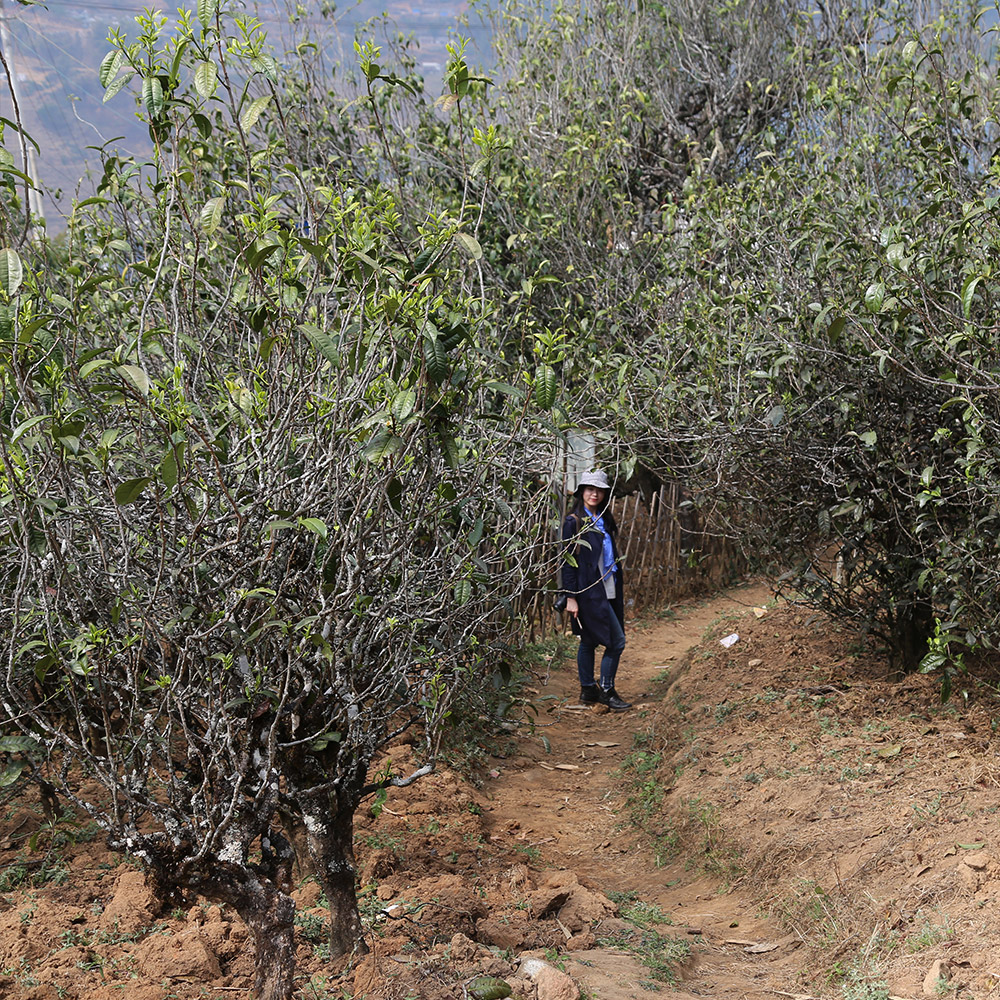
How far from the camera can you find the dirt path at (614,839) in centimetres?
331

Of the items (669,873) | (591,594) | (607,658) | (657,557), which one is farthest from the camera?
(657,557)

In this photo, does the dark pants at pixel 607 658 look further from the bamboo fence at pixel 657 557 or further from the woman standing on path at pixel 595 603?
the bamboo fence at pixel 657 557

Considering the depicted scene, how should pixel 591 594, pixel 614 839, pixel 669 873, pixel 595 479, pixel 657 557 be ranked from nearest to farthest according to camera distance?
pixel 669 873 < pixel 614 839 < pixel 595 479 < pixel 591 594 < pixel 657 557

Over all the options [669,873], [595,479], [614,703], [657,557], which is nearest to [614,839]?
[669,873]

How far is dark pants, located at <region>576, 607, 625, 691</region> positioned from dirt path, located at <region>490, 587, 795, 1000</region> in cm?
Answer: 23

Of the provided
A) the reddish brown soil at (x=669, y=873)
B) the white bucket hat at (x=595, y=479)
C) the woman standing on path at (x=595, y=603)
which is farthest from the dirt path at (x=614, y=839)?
the white bucket hat at (x=595, y=479)

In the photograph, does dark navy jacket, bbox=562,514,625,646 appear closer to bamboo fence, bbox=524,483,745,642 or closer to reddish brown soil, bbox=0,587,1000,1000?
reddish brown soil, bbox=0,587,1000,1000

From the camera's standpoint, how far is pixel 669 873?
14.8 feet

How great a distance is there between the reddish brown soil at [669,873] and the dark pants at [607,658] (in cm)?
82

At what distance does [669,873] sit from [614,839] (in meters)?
0.53

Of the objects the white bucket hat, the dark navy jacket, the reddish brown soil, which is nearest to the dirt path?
the reddish brown soil

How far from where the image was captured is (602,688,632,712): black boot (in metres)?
6.89

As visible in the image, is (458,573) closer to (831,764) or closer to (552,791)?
(831,764)

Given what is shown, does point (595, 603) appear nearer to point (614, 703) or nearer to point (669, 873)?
point (614, 703)
